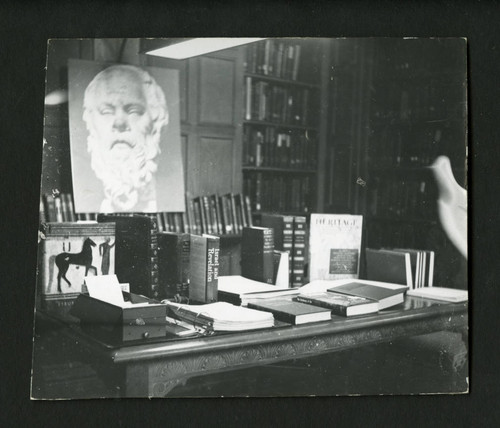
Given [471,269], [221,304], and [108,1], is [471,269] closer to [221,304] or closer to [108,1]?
[221,304]

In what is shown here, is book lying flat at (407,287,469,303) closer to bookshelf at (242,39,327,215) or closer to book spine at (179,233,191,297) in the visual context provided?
bookshelf at (242,39,327,215)

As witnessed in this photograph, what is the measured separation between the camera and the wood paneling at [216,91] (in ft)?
6.21

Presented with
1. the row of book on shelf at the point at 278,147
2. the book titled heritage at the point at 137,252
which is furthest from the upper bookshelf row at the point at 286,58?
the book titled heritage at the point at 137,252

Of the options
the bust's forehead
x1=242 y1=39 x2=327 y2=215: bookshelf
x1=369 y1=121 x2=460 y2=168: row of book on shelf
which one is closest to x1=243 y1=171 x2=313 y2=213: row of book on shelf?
x1=242 y1=39 x2=327 y2=215: bookshelf

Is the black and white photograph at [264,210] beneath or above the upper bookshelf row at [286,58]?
beneath

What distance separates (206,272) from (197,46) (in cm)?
75

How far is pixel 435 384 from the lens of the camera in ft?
6.21

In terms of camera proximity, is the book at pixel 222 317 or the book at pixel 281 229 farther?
the book at pixel 281 229

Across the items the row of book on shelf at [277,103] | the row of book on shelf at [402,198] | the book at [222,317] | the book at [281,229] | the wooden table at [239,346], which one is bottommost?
the wooden table at [239,346]

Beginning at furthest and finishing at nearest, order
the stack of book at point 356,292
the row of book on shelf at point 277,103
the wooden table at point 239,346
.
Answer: the row of book on shelf at point 277,103 < the stack of book at point 356,292 < the wooden table at point 239,346

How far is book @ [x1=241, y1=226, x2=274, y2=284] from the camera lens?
1.94 m

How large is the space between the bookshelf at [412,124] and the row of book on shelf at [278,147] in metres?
0.20

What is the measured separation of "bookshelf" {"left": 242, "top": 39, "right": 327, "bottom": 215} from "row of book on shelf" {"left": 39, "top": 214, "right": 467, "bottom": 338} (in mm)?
103

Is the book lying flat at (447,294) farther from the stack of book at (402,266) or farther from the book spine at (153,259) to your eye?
the book spine at (153,259)
